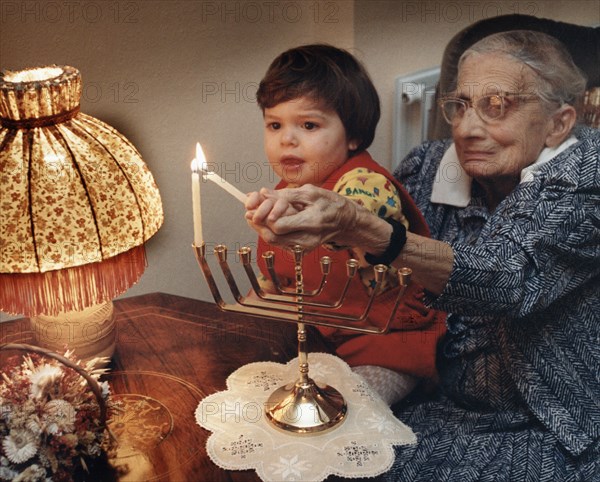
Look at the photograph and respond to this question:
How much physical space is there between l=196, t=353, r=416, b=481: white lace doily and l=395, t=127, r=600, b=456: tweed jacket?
0.21m

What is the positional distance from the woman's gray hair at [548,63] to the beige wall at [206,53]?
10cm

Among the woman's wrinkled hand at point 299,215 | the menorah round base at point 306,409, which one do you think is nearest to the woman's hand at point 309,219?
the woman's wrinkled hand at point 299,215

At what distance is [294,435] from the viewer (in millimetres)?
1049

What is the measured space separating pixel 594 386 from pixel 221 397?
0.67 m

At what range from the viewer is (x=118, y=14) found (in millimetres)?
1400

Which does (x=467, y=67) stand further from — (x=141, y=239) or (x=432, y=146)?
(x=141, y=239)

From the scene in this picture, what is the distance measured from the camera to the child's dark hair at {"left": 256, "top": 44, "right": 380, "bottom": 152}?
1.25m

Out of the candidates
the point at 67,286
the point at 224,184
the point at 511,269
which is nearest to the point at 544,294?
the point at 511,269

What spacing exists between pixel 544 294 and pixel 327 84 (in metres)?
0.52

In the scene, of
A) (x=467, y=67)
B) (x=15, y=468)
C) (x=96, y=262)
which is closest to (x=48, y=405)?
(x=15, y=468)

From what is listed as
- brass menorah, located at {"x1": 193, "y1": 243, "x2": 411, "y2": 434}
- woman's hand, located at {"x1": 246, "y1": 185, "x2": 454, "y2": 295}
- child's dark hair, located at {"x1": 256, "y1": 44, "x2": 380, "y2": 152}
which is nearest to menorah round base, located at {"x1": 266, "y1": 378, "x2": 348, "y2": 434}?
brass menorah, located at {"x1": 193, "y1": 243, "x2": 411, "y2": 434}

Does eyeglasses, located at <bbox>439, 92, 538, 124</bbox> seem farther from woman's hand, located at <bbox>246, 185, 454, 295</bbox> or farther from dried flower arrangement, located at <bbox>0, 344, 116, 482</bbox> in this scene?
dried flower arrangement, located at <bbox>0, 344, 116, 482</bbox>

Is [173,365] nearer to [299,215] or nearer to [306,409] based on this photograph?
[306,409]

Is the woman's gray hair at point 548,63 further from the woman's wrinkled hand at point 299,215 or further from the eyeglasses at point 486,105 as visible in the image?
the woman's wrinkled hand at point 299,215
